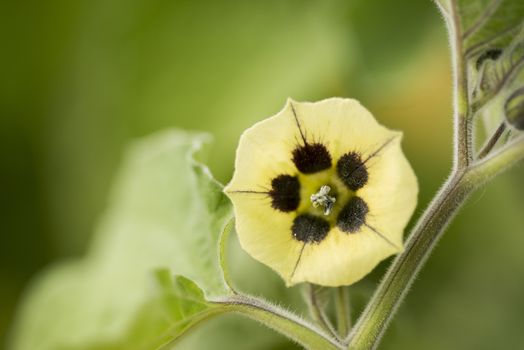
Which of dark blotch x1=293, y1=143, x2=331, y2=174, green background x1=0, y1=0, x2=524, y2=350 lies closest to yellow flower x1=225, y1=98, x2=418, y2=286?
dark blotch x1=293, y1=143, x2=331, y2=174

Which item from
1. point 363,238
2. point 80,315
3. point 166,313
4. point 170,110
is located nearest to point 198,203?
point 166,313

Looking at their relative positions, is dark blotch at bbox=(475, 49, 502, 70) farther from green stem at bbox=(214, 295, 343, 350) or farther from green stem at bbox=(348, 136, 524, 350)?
green stem at bbox=(214, 295, 343, 350)

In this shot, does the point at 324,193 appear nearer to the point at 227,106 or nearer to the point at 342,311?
the point at 342,311

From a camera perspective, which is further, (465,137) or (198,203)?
(198,203)

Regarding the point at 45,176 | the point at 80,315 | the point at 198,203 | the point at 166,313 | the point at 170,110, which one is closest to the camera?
the point at 166,313

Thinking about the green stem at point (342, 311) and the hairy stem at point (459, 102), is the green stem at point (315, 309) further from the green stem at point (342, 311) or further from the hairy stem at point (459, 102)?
the hairy stem at point (459, 102)

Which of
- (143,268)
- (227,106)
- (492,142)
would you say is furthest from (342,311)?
(227,106)

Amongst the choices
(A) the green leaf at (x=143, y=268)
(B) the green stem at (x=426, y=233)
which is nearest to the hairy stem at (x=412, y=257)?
(B) the green stem at (x=426, y=233)

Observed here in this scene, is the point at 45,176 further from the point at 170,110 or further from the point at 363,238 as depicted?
the point at 363,238
